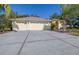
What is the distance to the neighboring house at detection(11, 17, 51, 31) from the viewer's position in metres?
32.0

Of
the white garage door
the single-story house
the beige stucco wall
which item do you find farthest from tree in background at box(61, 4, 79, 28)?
the white garage door

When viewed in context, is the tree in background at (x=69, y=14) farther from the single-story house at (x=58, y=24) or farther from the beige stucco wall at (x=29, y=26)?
the beige stucco wall at (x=29, y=26)

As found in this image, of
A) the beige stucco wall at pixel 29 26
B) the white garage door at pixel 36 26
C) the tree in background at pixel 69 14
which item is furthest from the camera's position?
the white garage door at pixel 36 26

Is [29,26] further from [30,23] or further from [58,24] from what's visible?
[58,24]

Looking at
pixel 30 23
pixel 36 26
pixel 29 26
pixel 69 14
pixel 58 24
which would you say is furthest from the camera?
pixel 30 23

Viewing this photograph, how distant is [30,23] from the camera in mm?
33719

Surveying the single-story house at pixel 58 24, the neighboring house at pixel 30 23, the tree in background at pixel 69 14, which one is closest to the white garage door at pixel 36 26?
the neighboring house at pixel 30 23

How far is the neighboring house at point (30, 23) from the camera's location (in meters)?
32.0

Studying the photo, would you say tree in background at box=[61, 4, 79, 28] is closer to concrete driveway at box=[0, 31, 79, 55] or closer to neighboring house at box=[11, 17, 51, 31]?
neighboring house at box=[11, 17, 51, 31]

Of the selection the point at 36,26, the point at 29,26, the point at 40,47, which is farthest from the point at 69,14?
the point at 40,47

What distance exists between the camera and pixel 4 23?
85.8ft
